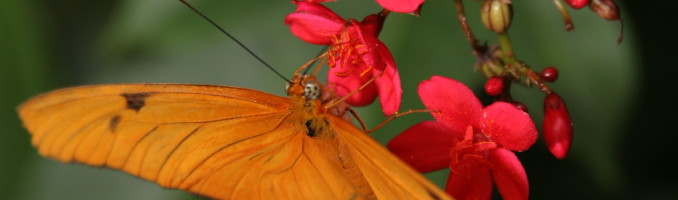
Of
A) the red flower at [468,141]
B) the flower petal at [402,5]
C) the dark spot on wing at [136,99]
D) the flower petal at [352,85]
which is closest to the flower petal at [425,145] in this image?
the red flower at [468,141]

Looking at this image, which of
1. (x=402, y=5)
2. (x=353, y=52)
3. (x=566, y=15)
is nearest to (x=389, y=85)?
(x=353, y=52)

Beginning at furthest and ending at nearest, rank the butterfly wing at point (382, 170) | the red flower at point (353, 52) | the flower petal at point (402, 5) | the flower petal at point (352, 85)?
the flower petal at point (352, 85), the red flower at point (353, 52), the flower petal at point (402, 5), the butterfly wing at point (382, 170)

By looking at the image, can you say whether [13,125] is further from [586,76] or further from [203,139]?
[586,76]

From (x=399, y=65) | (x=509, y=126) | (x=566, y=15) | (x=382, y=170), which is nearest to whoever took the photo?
(x=382, y=170)

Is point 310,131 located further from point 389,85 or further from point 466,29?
point 466,29

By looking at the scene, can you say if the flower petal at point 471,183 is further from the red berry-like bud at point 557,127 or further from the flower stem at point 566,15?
the flower stem at point 566,15

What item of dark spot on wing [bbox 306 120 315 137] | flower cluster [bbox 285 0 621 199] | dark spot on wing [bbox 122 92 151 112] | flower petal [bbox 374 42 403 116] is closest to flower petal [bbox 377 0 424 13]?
flower cluster [bbox 285 0 621 199]

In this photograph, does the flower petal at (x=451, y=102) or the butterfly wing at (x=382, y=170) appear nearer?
the butterfly wing at (x=382, y=170)
